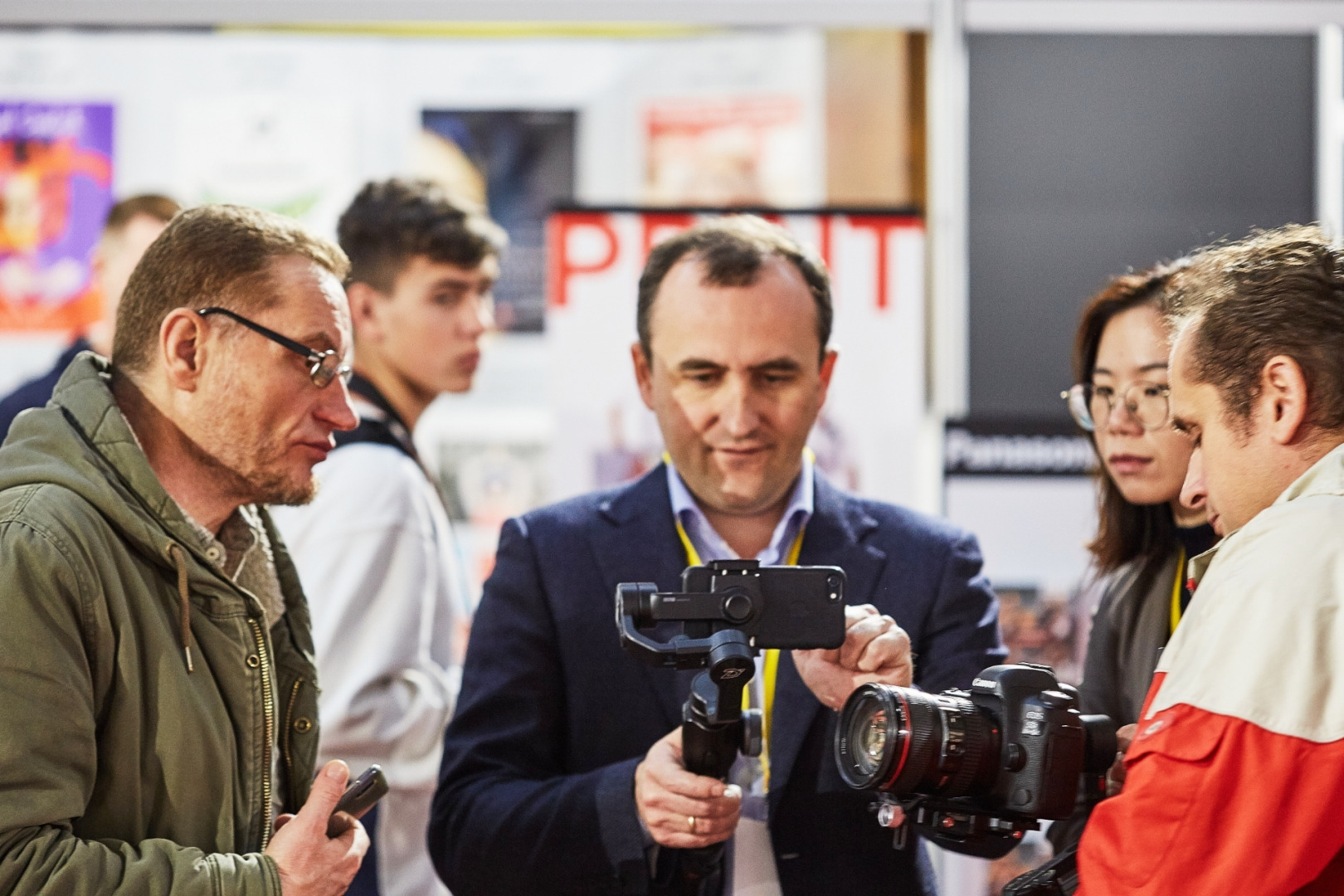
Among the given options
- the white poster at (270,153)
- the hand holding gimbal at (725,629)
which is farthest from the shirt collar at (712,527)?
the white poster at (270,153)

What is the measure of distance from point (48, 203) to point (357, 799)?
334 cm

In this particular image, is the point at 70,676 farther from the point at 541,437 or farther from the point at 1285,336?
the point at 541,437

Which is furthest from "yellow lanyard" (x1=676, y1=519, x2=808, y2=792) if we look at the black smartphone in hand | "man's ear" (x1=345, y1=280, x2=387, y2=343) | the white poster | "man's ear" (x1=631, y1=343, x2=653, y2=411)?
the white poster

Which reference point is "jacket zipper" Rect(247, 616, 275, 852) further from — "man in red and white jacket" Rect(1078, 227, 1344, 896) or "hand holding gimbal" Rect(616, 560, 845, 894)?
"man in red and white jacket" Rect(1078, 227, 1344, 896)

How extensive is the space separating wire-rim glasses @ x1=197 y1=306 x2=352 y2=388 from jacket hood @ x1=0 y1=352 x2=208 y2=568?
0.19 metres

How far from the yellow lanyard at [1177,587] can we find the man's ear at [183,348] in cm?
163

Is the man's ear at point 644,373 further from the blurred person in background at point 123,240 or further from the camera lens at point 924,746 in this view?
the blurred person in background at point 123,240

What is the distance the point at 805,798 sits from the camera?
207 cm

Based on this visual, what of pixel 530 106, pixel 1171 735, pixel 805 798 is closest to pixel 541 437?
pixel 530 106

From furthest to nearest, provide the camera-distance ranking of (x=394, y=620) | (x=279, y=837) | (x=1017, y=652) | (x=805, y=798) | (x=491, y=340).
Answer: (x=491, y=340)
(x=1017, y=652)
(x=394, y=620)
(x=805, y=798)
(x=279, y=837)

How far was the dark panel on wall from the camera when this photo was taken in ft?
14.7

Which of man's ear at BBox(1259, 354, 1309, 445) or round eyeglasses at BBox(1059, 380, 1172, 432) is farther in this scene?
round eyeglasses at BBox(1059, 380, 1172, 432)

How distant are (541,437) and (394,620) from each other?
1758 millimetres

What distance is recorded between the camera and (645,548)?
2234mm
